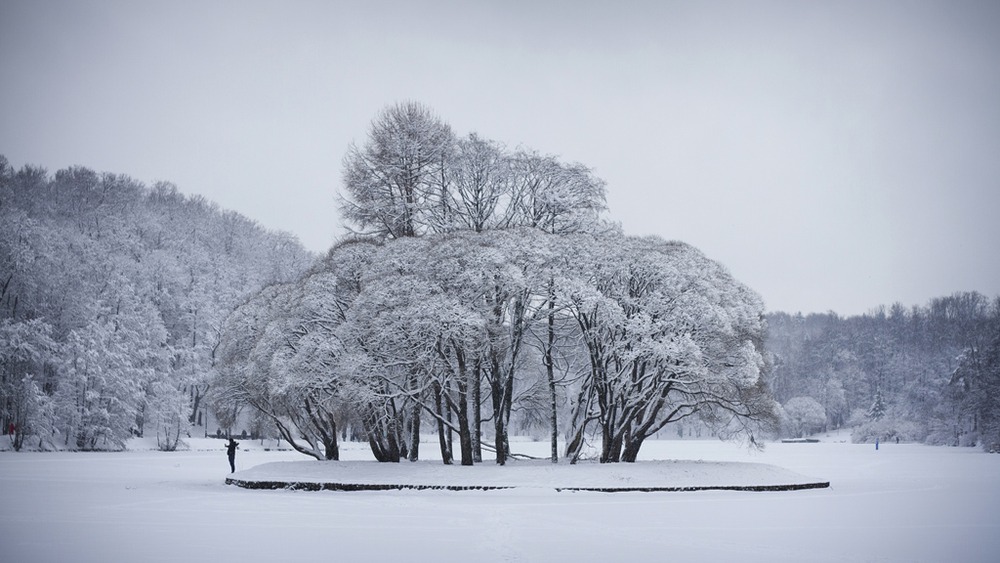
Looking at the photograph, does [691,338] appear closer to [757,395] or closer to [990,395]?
[757,395]

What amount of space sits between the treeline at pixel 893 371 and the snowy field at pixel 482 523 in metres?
57.2

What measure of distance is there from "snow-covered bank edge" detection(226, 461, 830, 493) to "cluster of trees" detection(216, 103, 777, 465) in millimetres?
2087

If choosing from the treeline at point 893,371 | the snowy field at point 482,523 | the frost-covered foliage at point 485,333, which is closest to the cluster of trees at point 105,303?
the snowy field at point 482,523

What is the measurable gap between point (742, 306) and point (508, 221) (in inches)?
446

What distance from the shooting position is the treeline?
81.2 metres

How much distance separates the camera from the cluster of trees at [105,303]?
51.0 meters

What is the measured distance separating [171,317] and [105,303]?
8.86 meters

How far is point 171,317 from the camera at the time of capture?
67062mm

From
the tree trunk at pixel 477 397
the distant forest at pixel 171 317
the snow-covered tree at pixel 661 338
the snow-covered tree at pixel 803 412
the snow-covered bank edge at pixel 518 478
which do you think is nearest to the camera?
the snow-covered bank edge at pixel 518 478

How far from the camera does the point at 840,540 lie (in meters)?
16.2

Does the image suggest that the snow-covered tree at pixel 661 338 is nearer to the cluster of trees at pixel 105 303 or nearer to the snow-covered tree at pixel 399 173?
the snow-covered tree at pixel 399 173

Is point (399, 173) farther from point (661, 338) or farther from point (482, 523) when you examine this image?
point (482, 523)

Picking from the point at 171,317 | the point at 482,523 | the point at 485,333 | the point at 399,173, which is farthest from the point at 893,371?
the point at 482,523

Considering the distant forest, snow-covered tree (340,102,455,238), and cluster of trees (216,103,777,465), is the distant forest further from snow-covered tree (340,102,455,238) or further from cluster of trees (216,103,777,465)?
snow-covered tree (340,102,455,238)
